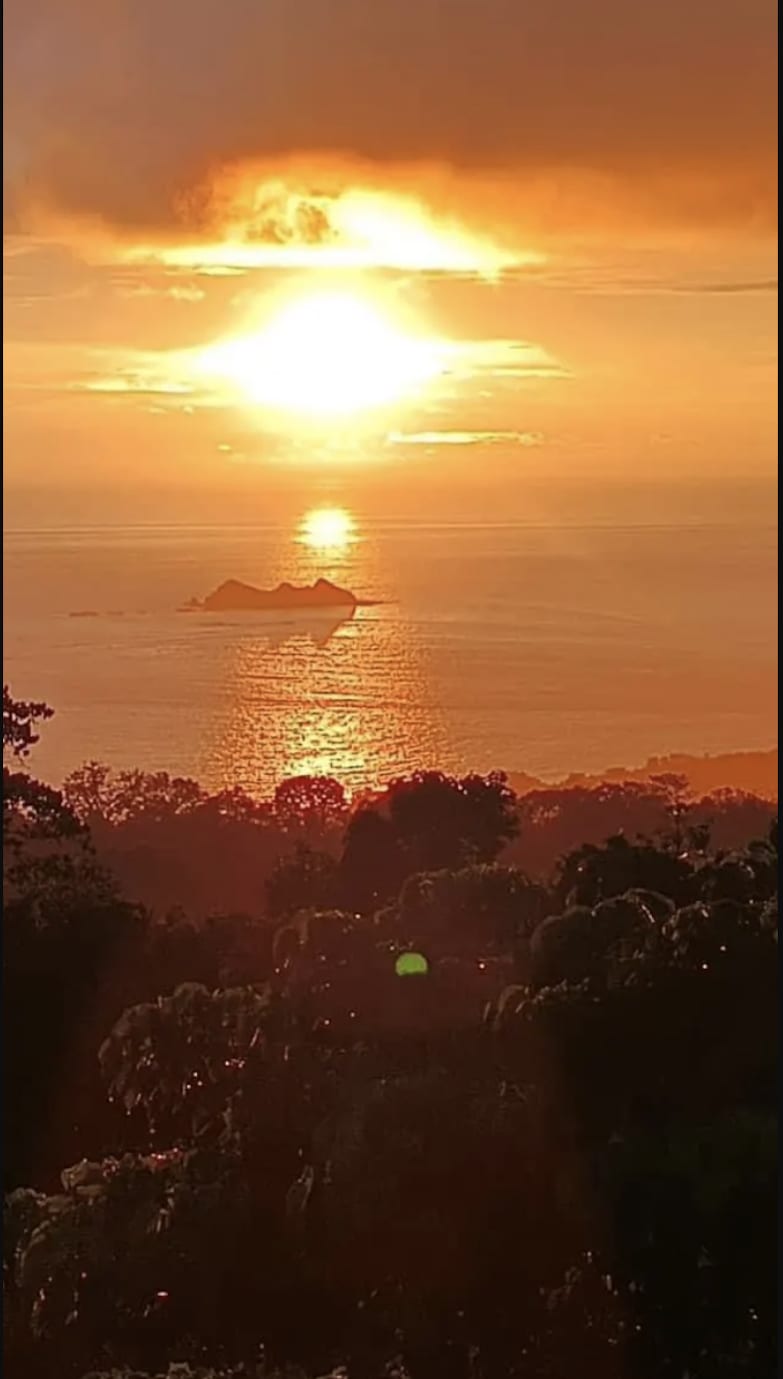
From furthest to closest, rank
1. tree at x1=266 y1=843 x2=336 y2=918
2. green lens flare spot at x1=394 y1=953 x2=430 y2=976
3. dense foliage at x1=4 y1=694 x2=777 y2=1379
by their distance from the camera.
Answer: tree at x1=266 y1=843 x2=336 y2=918
green lens flare spot at x1=394 y1=953 x2=430 y2=976
dense foliage at x1=4 y1=694 x2=777 y2=1379

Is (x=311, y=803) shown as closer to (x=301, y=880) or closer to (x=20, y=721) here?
(x=301, y=880)

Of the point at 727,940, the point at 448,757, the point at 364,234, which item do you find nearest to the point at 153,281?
the point at 364,234

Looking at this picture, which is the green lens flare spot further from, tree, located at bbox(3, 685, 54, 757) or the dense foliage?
tree, located at bbox(3, 685, 54, 757)

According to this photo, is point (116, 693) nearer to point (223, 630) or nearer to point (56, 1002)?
point (223, 630)

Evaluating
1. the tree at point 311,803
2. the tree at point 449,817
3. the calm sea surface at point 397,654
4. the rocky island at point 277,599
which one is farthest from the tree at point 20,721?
the tree at point 449,817

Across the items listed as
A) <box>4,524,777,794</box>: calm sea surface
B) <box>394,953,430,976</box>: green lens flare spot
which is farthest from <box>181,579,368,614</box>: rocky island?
<box>394,953,430,976</box>: green lens flare spot

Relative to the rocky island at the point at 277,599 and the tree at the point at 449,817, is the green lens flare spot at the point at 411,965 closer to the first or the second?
the tree at the point at 449,817
